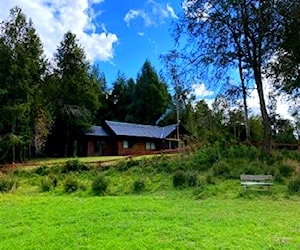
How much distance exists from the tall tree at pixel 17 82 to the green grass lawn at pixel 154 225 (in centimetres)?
1970

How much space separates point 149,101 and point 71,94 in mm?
17458

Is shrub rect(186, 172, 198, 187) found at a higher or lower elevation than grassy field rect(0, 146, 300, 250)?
higher

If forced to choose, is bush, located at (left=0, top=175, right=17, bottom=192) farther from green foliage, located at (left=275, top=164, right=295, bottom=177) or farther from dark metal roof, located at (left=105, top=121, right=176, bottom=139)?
dark metal roof, located at (left=105, top=121, right=176, bottom=139)

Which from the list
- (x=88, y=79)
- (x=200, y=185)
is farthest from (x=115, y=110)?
(x=200, y=185)

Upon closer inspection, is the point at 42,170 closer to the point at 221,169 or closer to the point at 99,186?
the point at 99,186

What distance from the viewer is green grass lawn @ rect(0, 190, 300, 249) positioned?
5.83 metres

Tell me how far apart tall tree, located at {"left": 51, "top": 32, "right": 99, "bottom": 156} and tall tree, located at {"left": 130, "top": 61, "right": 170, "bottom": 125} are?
46.0 feet

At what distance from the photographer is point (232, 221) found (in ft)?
24.6

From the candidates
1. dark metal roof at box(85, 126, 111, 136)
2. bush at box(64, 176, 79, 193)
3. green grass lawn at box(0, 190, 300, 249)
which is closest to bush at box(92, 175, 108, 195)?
bush at box(64, 176, 79, 193)

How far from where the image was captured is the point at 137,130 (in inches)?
1614

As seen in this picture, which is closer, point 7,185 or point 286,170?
point 286,170

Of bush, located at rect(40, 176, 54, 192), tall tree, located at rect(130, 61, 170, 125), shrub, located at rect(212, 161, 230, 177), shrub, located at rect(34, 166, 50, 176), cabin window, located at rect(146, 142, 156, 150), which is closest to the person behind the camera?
bush, located at rect(40, 176, 54, 192)

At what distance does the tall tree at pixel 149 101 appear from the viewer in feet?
174

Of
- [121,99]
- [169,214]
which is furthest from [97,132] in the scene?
[169,214]
